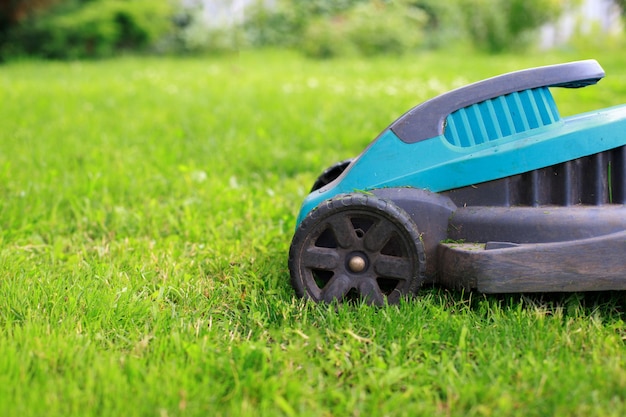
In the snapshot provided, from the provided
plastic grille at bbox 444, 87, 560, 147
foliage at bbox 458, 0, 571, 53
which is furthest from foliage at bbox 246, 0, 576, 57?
plastic grille at bbox 444, 87, 560, 147

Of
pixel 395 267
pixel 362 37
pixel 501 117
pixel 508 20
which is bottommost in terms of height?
pixel 395 267

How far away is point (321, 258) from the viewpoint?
2133 millimetres

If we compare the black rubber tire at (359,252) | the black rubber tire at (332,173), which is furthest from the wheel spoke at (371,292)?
the black rubber tire at (332,173)

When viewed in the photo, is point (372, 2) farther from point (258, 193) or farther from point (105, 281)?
point (105, 281)

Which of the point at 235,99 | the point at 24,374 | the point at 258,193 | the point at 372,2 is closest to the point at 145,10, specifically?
the point at 372,2

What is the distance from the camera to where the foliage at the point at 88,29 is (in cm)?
1047

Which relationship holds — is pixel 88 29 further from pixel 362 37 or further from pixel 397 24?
pixel 397 24

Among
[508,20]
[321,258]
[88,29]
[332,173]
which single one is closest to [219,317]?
[321,258]

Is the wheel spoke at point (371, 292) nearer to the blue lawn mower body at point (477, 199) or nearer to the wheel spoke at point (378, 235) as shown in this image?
the blue lawn mower body at point (477, 199)

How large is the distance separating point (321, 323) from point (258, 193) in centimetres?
155

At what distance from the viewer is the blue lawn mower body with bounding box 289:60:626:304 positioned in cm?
202

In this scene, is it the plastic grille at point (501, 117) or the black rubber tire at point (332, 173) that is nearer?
the plastic grille at point (501, 117)

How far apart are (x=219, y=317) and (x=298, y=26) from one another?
11049 mm

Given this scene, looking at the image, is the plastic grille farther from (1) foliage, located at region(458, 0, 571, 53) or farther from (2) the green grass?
(1) foliage, located at region(458, 0, 571, 53)
